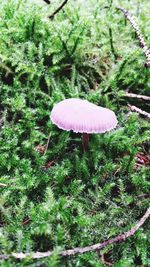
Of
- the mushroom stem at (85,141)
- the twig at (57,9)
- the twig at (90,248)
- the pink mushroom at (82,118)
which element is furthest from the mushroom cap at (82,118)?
the twig at (57,9)

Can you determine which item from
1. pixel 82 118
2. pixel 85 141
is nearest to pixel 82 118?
pixel 82 118

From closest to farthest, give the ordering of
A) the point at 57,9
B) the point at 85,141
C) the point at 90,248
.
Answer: the point at 90,248 → the point at 85,141 → the point at 57,9

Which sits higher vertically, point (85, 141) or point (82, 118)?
point (82, 118)

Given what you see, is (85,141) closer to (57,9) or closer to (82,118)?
(82,118)

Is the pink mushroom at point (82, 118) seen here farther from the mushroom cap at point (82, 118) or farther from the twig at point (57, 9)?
the twig at point (57, 9)

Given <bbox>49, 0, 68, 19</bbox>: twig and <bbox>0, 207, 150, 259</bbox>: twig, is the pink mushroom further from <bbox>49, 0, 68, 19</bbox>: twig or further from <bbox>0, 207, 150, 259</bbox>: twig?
<bbox>49, 0, 68, 19</bbox>: twig

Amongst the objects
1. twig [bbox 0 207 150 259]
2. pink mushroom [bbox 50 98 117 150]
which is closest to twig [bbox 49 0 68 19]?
pink mushroom [bbox 50 98 117 150]

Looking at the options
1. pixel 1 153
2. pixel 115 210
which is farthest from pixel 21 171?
pixel 115 210

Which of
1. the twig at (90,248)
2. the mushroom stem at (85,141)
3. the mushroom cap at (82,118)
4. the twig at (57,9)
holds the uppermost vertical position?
the twig at (57,9)

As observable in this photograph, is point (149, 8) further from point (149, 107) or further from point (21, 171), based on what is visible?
point (21, 171)
